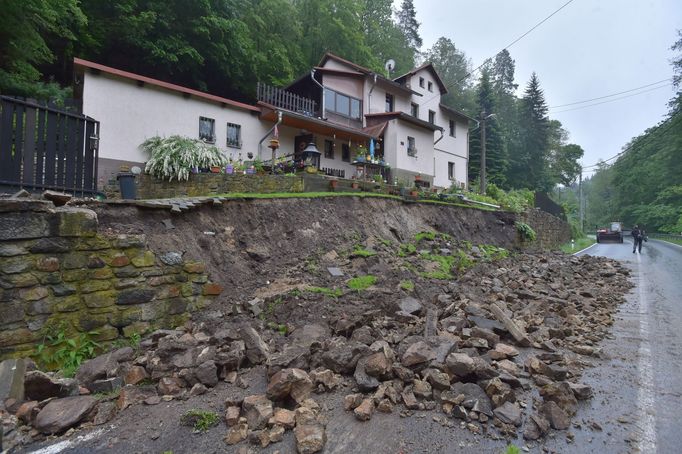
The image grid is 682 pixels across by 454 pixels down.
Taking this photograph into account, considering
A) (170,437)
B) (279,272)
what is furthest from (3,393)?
(279,272)

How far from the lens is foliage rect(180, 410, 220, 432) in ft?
10.2

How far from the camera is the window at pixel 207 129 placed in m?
15.6

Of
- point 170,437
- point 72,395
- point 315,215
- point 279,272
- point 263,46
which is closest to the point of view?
point 170,437

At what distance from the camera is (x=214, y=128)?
52.1 feet

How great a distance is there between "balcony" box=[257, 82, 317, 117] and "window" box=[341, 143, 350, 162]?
259 cm

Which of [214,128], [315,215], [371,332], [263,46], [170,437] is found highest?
[263,46]

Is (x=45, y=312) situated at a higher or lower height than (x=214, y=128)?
lower

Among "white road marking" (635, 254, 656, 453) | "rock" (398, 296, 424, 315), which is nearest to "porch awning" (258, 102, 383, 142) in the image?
"rock" (398, 296, 424, 315)

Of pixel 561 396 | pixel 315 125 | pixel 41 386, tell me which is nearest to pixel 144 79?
pixel 315 125

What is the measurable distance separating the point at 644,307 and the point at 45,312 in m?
10.6

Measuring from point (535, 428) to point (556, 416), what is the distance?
30cm

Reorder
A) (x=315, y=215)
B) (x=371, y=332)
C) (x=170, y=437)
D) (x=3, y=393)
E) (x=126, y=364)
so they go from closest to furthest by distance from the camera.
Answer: (x=170, y=437), (x=3, y=393), (x=126, y=364), (x=371, y=332), (x=315, y=215)

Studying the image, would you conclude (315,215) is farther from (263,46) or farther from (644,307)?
(263,46)

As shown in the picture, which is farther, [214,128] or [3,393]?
[214,128]
